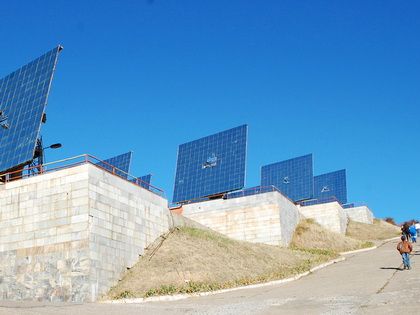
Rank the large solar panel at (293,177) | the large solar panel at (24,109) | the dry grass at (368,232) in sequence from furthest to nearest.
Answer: the large solar panel at (293,177) → the dry grass at (368,232) → the large solar panel at (24,109)

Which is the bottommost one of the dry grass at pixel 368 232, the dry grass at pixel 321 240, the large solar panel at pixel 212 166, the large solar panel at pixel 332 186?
the dry grass at pixel 321 240

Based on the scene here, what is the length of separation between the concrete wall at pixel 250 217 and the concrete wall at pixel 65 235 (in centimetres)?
1498

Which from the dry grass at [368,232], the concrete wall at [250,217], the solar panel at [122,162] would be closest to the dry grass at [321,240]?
the concrete wall at [250,217]

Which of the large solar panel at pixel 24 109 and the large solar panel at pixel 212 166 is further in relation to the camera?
the large solar panel at pixel 212 166

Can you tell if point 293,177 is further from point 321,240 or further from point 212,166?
point 212,166

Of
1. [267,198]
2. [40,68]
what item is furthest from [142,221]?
[267,198]

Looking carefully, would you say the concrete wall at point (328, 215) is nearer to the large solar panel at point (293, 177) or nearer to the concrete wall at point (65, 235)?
the large solar panel at point (293, 177)

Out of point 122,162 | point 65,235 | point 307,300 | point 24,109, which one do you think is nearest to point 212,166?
point 122,162

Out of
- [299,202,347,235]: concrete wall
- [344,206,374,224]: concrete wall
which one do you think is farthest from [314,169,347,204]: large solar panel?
[299,202,347,235]: concrete wall

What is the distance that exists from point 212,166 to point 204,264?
55.1 ft

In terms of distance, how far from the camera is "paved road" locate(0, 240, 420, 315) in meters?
16.1

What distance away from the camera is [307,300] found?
18.1 meters

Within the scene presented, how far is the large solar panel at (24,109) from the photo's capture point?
2486 centimetres

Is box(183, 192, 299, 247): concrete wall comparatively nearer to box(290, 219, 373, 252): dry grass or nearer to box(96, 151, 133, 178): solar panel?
box(290, 219, 373, 252): dry grass
